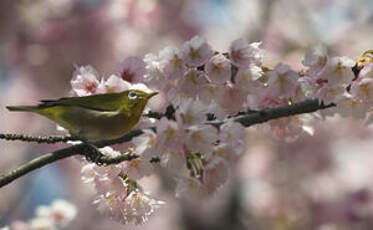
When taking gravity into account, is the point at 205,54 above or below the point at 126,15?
below

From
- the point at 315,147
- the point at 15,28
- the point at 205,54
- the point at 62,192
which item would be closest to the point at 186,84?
the point at 205,54

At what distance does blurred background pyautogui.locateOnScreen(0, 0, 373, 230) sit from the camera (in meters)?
4.72

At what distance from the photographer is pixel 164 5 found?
5.32 m

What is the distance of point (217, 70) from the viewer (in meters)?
1.22

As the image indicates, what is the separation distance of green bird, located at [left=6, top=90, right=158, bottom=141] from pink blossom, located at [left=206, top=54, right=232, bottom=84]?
0.15 metres

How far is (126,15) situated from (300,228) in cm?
243

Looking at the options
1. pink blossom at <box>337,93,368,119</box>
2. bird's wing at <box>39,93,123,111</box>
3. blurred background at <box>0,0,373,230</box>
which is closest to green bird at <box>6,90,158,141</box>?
bird's wing at <box>39,93,123,111</box>

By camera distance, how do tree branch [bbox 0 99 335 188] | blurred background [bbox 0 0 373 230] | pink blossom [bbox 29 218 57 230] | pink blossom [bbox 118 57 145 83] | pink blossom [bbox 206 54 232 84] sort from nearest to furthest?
tree branch [bbox 0 99 335 188], pink blossom [bbox 206 54 232 84], pink blossom [bbox 118 57 145 83], pink blossom [bbox 29 218 57 230], blurred background [bbox 0 0 373 230]

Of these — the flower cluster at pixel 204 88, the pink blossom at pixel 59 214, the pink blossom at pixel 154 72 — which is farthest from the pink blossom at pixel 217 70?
the pink blossom at pixel 59 214

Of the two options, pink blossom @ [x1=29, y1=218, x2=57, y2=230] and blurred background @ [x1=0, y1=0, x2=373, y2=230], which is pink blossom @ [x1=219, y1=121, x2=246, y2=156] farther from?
Result: blurred background @ [x1=0, y1=0, x2=373, y2=230]

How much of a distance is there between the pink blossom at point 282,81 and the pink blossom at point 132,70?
30 cm

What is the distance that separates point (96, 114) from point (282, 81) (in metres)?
0.43

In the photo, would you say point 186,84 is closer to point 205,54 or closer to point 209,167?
point 205,54

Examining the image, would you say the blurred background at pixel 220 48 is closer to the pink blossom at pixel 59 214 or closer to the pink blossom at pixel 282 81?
the pink blossom at pixel 59 214
